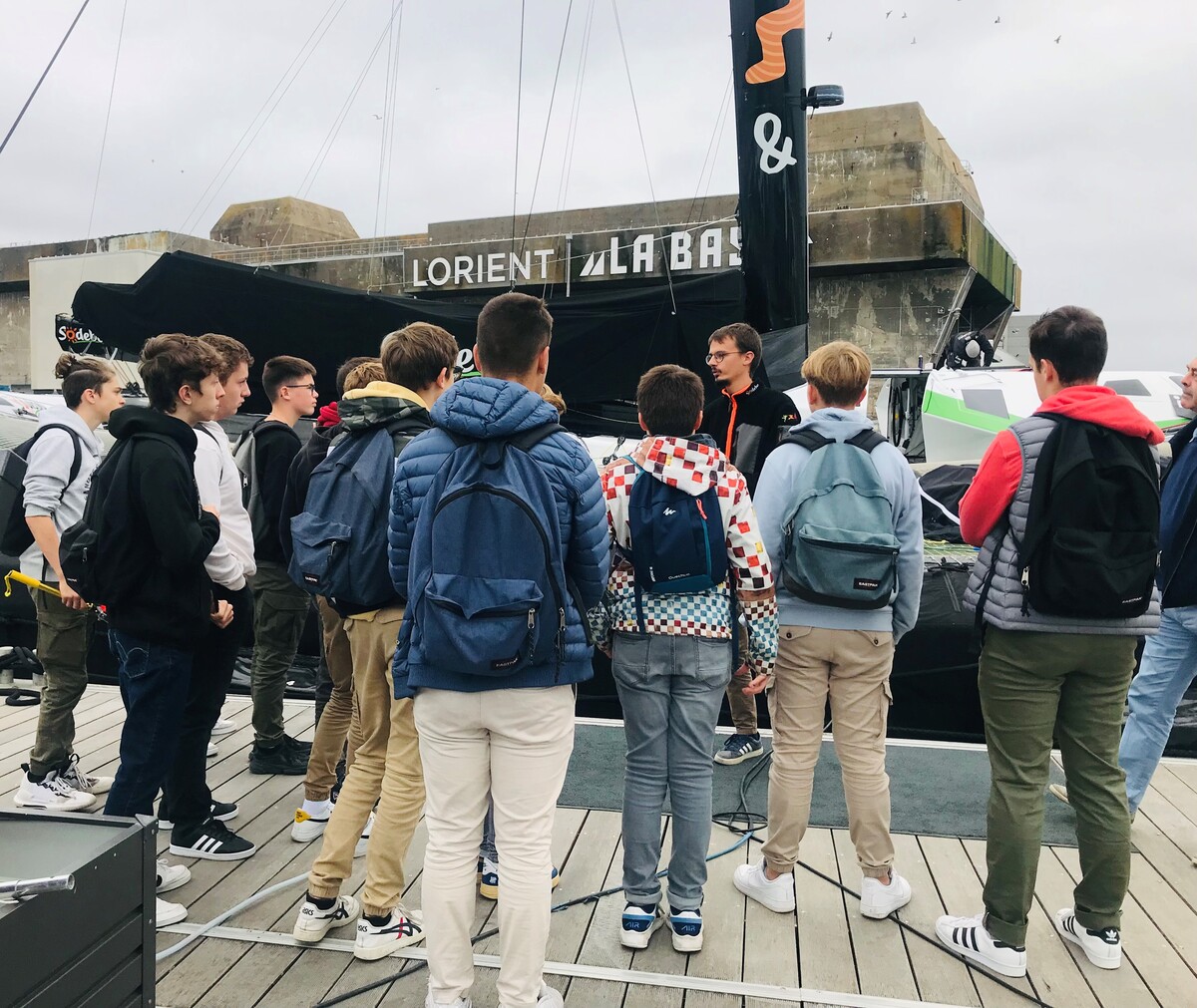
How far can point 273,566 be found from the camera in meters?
3.78

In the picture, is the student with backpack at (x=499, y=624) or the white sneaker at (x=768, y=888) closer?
the student with backpack at (x=499, y=624)

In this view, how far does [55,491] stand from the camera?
10.6ft

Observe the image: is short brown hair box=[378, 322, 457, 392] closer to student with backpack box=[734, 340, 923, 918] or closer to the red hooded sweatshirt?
student with backpack box=[734, 340, 923, 918]

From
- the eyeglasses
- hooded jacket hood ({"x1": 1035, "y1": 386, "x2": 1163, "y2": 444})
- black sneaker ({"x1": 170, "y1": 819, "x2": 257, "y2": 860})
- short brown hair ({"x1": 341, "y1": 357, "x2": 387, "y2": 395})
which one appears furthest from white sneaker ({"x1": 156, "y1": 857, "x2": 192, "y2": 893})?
hooded jacket hood ({"x1": 1035, "y1": 386, "x2": 1163, "y2": 444})

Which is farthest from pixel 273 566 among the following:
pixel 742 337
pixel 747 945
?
pixel 747 945

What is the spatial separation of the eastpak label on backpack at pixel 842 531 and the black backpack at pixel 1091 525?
37 centimetres

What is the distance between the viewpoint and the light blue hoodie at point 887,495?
2.53 m

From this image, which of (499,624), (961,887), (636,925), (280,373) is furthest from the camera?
(280,373)

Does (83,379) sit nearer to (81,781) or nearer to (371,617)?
(81,781)

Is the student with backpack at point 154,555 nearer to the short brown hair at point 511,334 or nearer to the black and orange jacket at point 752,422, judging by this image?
the short brown hair at point 511,334

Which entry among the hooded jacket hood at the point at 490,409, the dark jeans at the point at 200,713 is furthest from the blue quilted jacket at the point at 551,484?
the dark jeans at the point at 200,713

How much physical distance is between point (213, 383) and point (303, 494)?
21.4 inches

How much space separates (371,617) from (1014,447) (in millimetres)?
1761

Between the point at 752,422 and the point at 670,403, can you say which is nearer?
the point at 670,403
